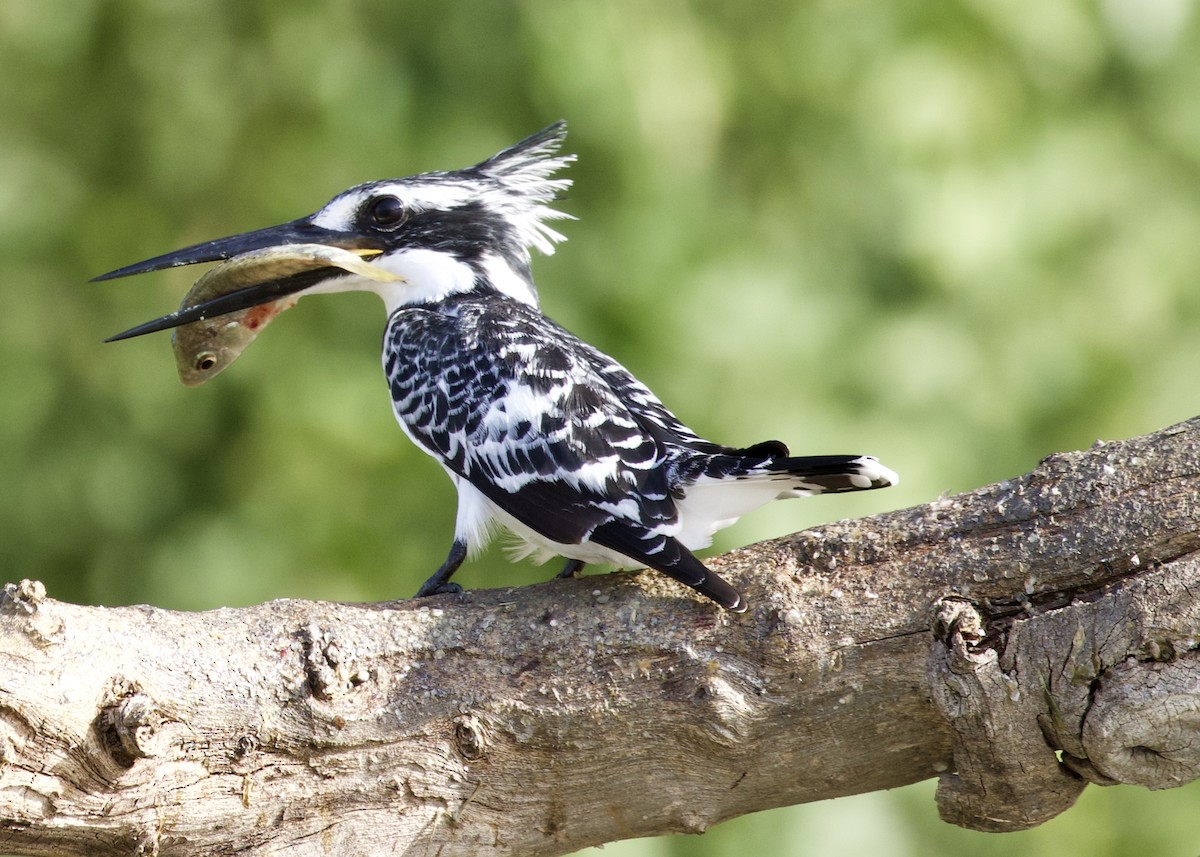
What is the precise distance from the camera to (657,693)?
9.06 ft

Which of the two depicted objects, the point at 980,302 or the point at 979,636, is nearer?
the point at 979,636

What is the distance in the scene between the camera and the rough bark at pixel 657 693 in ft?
8.16

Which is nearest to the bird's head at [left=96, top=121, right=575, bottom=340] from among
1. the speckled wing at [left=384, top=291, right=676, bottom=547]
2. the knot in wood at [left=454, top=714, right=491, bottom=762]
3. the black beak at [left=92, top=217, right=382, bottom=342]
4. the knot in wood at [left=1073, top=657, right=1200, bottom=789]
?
the black beak at [left=92, top=217, right=382, bottom=342]

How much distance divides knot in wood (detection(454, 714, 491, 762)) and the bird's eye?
66.1 inches

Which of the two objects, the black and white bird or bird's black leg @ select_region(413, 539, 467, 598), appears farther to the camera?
bird's black leg @ select_region(413, 539, 467, 598)

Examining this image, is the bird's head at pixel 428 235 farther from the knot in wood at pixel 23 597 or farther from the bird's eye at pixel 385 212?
the knot in wood at pixel 23 597

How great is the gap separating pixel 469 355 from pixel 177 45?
2.21 m

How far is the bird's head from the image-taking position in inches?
147

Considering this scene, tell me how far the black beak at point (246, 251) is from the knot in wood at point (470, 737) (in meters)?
1.54

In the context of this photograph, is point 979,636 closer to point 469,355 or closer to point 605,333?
point 469,355

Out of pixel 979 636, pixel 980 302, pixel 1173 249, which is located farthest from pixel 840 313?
pixel 979 636

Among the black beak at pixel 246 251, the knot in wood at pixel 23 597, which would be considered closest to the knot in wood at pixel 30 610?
the knot in wood at pixel 23 597

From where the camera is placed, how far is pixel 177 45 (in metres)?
4.91

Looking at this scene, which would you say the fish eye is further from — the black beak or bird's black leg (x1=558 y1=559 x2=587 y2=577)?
bird's black leg (x1=558 y1=559 x2=587 y2=577)
